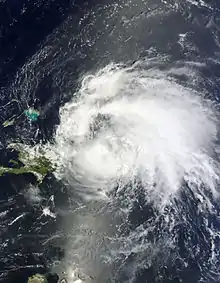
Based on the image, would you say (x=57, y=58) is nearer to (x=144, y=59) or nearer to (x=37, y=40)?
(x=37, y=40)

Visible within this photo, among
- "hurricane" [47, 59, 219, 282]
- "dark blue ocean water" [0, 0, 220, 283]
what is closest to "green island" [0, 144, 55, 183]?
"dark blue ocean water" [0, 0, 220, 283]

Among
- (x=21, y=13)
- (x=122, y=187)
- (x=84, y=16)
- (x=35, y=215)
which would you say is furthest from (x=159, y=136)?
(x=21, y=13)

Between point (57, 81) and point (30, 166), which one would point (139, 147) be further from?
point (57, 81)

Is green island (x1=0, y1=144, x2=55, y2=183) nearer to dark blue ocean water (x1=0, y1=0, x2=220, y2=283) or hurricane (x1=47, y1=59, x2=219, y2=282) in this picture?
dark blue ocean water (x1=0, y1=0, x2=220, y2=283)

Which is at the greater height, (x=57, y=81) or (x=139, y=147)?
(x=57, y=81)

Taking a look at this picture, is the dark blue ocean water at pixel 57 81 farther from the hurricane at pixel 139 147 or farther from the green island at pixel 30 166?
the hurricane at pixel 139 147

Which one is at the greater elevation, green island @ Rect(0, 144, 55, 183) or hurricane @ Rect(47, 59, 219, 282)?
green island @ Rect(0, 144, 55, 183)

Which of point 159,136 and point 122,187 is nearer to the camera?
point 122,187

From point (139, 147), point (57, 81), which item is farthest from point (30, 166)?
point (57, 81)

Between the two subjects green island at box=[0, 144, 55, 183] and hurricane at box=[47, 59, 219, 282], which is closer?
hurricane at box=[47, 59, 219, 282]

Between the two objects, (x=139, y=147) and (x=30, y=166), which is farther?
(x=139, y=147)

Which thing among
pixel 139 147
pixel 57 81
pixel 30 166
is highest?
pixel 57 81
